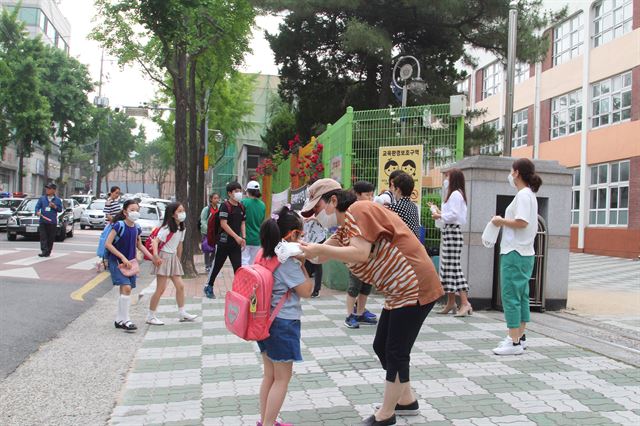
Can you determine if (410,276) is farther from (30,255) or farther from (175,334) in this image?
(30,255)

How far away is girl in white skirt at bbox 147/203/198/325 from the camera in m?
7.09

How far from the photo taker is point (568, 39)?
1058 inches

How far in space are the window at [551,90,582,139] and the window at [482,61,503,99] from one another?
19.6ft

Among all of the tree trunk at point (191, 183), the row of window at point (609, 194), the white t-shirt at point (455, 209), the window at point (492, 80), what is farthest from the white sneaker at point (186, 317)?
the window at point (492, 80)

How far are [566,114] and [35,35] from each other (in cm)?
4109

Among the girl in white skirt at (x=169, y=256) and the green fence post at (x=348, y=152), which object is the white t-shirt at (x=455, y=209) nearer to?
the green fence post at (x=348, y=152)

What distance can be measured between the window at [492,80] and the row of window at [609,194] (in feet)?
32.9

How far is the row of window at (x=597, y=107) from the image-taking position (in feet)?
74.8

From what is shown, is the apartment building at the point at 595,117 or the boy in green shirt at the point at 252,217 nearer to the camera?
the boy in green shirt at the point at 252,217

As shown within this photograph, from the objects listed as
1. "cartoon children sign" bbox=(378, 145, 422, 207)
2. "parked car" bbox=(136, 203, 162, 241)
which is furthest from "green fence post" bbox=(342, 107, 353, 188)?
"parked car" bbox=(136, 203, 162, 241)

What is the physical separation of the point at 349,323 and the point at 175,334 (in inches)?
77.9

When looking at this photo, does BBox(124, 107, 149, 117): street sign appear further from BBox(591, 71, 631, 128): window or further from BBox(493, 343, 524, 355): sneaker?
BBox(493, 343, 524, 355): sneaker

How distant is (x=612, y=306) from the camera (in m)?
8.92

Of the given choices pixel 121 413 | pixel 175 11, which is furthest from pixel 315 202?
pixel 175 11
